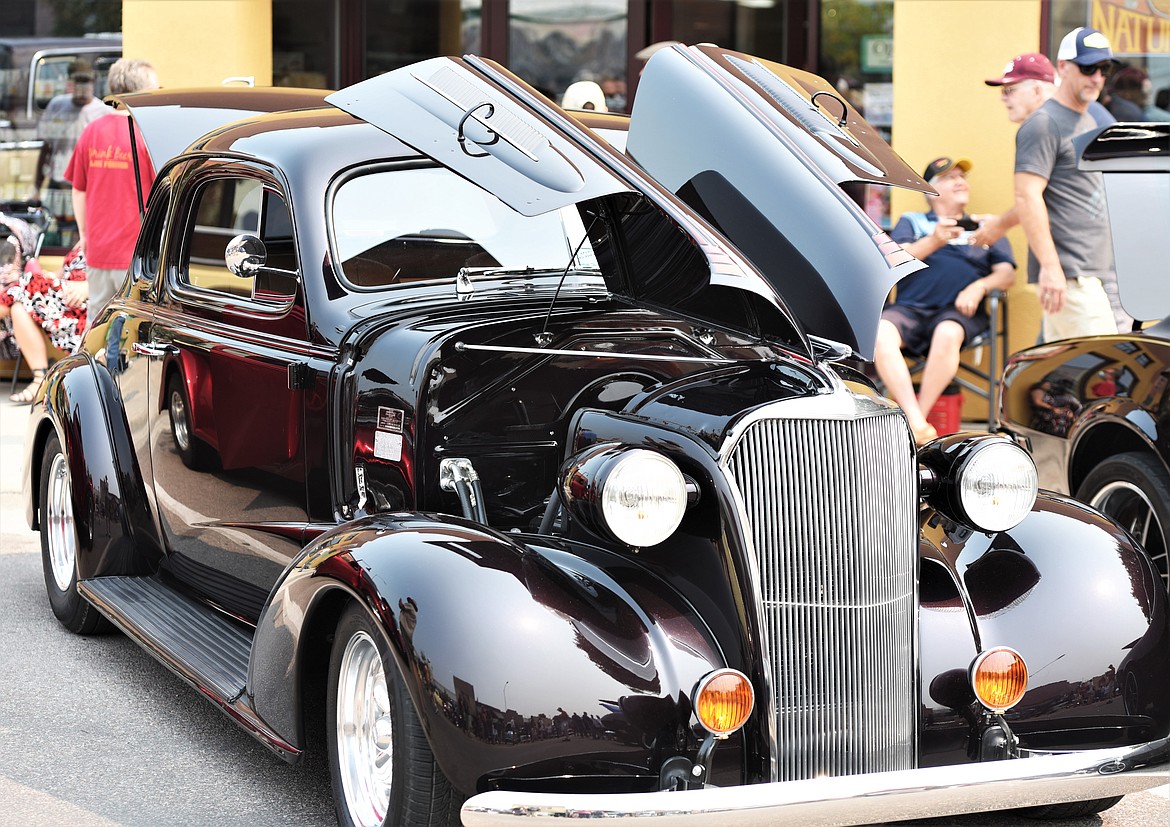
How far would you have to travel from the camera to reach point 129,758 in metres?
4.20

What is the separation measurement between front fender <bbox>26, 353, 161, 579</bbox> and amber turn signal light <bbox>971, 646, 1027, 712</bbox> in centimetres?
287

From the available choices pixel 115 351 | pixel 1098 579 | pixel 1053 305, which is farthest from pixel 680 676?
pixel 1053 305

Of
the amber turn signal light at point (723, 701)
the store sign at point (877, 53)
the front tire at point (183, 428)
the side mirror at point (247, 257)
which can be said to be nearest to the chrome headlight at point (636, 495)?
the amber turn signal light at point (723, 701)

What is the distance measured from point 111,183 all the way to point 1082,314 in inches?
204

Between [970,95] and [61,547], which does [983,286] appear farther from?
[61,547]

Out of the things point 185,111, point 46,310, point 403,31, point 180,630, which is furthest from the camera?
point 403,31

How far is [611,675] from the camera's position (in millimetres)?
3027

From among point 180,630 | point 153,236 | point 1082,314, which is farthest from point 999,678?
point 1082,314

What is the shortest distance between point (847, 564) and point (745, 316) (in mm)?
940

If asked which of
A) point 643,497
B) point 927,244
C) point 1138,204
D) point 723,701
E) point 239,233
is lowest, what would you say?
point 723,701

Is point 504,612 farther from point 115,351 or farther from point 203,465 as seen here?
point 115,351

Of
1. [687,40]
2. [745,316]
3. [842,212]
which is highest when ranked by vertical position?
[687,40]

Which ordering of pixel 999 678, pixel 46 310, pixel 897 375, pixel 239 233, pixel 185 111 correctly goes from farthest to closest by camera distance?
pixel 46 310 < pixel 897 375 < pixel 185 111 < pixel 239 233 < pixel 999 678

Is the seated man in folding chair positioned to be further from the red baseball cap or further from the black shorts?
the red baseball cap
